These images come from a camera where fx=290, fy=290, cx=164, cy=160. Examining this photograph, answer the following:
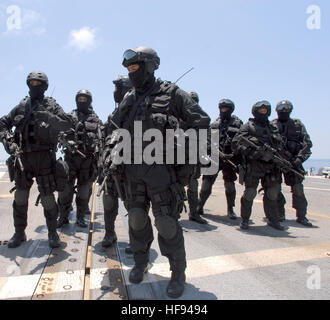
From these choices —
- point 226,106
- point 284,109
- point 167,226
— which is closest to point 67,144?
point 167,226

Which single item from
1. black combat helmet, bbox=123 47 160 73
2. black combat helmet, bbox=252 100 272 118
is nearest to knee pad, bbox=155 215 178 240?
black combat helmet, bbox=123 47 160 73

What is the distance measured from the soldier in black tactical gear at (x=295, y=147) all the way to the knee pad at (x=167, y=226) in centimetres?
353

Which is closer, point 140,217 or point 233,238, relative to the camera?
point 140,217

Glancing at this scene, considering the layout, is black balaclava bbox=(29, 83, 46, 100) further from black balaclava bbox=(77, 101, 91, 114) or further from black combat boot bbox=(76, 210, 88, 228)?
black combat boot bbox=(76, 210, 88, 228)

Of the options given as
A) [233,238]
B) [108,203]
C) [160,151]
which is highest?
[160,151]

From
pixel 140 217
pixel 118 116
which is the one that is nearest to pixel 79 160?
pixel 118 116

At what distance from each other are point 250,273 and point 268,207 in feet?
7.34

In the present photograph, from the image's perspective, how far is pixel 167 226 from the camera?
2.43 metres

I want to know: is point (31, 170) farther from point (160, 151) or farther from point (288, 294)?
point (288, 294)

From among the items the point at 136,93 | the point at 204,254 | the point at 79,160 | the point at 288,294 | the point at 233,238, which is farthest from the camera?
the point at 79,160

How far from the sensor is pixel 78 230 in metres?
4.33

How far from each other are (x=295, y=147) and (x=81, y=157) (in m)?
3.86

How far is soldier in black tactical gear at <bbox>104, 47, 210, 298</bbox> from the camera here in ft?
8.05

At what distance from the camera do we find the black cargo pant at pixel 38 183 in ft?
11.6
